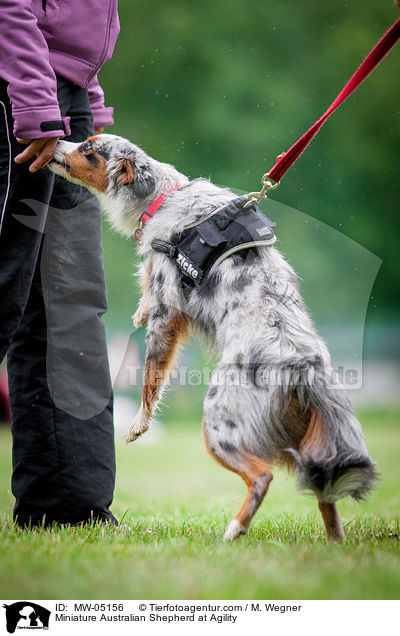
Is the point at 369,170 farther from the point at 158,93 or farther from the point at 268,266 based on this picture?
the point at 268,266

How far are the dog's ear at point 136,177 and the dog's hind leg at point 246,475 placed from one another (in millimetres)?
1352

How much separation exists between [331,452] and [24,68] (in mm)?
1837

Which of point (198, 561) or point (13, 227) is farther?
point (13, 227)

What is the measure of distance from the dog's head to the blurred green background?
10.1m

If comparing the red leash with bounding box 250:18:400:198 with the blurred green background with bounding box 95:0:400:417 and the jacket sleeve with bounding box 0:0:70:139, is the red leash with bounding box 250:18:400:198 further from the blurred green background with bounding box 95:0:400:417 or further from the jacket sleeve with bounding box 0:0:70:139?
the blurred green background with bounding box 95:0:400:417

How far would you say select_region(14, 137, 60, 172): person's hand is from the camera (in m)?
2.48

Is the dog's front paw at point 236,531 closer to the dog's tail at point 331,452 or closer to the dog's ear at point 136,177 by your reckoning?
the dog's tail at point 331,452

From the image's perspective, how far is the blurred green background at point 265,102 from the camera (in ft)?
47.3

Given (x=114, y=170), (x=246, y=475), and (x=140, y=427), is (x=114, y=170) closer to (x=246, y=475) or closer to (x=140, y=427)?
(x=140, y=427)

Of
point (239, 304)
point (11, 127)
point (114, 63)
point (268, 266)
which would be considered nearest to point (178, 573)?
point (239, 304)
